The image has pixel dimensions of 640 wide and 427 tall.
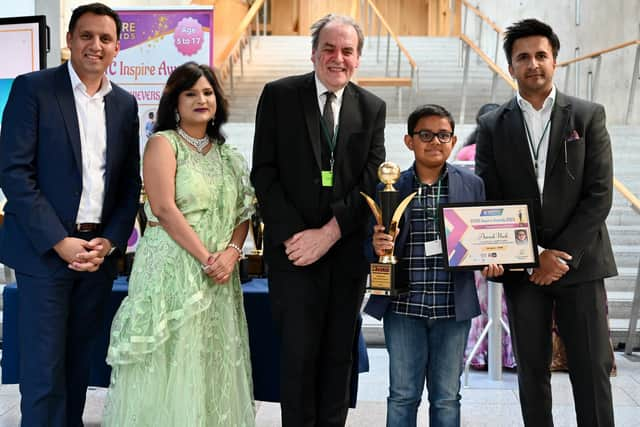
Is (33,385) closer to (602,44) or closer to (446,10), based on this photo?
(602,44)

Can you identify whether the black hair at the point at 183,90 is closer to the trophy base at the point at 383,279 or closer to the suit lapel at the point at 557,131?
the trophy base at the point at 383,279

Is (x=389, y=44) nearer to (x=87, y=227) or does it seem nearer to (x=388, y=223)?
(x=87, y=227)

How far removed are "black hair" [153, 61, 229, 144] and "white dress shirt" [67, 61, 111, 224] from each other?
0.23 meters

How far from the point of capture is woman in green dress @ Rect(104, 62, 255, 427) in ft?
8.87

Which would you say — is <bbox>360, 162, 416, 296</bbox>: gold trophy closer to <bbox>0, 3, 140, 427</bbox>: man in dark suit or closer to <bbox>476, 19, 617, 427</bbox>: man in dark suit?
<bbox>476, 19, 617, 427</bbox>: man in dark suit

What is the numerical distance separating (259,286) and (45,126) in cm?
112

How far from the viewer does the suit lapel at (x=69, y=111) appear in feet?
9.07

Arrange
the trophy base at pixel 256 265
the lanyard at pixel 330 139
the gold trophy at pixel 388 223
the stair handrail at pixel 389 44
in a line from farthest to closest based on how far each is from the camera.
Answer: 1. the stair handrail at pixel 389 44
2. the trophy base at pixel 256 265
3. the lanyard at pixel 330 139
4. the gold trophy at pixel 388 223

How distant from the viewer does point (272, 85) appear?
2.82 metres

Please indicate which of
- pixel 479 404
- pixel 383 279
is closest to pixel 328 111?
pixel 383 279

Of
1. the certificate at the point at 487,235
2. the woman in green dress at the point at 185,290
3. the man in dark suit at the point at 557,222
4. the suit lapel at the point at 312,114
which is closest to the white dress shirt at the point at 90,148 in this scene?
the woman in green dress at the point at 185,290

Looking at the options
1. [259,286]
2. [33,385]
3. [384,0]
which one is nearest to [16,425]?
[33,385]

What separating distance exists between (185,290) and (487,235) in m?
1.11

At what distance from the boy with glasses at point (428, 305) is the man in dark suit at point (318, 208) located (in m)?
0.17
